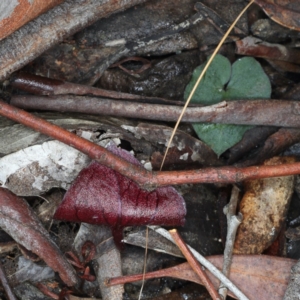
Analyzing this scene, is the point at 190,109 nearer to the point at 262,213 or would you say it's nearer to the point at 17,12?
the point at 262,213

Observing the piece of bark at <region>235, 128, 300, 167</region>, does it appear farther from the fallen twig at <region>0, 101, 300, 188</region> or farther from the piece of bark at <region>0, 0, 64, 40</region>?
the piece of bark at <region>0, 0, 64, 40</region>

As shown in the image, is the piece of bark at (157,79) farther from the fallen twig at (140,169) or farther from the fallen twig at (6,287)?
the fallen twig at (6,287)

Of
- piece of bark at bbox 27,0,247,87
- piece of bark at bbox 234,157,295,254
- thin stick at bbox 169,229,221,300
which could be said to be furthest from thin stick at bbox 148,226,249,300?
piece of bark at bbox 27,0,247,87

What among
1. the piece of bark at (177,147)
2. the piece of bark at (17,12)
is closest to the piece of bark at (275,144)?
Result: the piece of bark at (177,147)

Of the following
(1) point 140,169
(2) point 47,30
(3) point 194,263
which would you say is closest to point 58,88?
(2) point 47,30

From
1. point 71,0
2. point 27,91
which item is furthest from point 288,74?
point 27,91

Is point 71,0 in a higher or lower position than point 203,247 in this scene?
higher

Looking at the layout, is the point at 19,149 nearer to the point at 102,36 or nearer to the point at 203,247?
the point at 102,36
